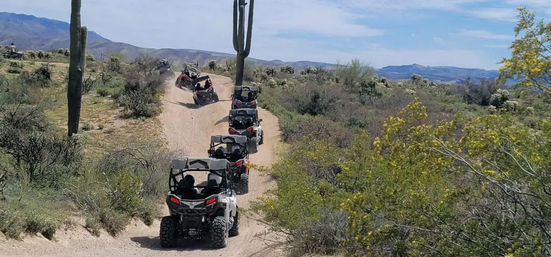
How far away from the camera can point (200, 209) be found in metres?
10.3

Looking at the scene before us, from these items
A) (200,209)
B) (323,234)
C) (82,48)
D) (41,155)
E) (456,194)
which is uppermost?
(82,48)

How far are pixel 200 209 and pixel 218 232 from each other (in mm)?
546

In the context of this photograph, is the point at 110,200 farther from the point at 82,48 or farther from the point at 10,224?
the point at 82,48

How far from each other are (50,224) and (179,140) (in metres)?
14.6

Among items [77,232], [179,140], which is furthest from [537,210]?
[179,140]

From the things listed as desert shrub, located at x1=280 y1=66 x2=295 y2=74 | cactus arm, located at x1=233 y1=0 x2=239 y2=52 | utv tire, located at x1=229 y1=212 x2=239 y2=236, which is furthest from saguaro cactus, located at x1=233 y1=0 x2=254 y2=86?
desert shrub, located at x1=280 y1=66 x2=295 y2=74

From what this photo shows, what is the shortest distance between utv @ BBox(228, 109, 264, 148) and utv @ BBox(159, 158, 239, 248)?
1021cm

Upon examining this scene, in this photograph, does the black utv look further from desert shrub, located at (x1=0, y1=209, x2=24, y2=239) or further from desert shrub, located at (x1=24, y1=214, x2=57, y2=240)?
desert shrub, located at (x1=0, y1=209, x2=24, y2=239)

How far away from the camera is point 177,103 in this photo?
99.6ft

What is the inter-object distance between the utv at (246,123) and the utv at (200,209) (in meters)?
10.2

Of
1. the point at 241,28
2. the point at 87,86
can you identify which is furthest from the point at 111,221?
the point at 241,28

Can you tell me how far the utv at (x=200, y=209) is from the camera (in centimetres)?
1038

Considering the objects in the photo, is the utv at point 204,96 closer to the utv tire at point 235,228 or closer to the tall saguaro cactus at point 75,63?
the tall saguaro cactus at point 75,63

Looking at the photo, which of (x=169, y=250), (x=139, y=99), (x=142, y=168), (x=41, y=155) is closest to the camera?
(x=169, y=250)
